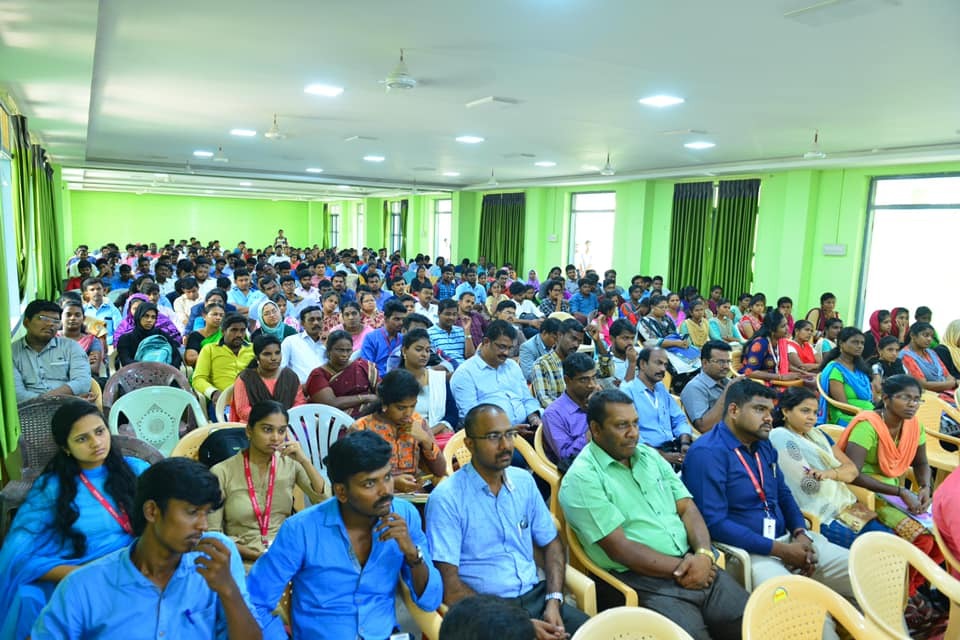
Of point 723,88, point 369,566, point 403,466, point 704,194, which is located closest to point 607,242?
point 704,194

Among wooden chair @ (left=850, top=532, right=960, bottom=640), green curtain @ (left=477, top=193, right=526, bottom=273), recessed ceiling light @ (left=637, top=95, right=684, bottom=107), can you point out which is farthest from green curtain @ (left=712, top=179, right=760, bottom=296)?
wooden chair @ (left=850, top=532, right=960, bottom=640)

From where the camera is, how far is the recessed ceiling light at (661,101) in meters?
5.88

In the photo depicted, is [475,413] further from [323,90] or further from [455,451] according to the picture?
[323,90]

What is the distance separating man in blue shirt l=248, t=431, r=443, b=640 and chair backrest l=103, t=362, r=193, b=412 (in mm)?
2776

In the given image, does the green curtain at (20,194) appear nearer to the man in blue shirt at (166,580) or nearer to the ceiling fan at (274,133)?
the ceiling fan at (274,133)

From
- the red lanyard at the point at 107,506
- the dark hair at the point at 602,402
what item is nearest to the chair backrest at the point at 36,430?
the red lanyard at the point at 107,506

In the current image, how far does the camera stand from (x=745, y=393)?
9.72 feet

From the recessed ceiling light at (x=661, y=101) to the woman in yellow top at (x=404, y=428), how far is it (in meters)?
4.18

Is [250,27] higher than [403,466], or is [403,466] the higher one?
[250,27]

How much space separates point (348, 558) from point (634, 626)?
0.92 m

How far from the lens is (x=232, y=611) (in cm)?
170

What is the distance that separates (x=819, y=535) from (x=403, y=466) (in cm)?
212

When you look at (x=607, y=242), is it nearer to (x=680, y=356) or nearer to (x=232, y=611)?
(x=680, y=356)

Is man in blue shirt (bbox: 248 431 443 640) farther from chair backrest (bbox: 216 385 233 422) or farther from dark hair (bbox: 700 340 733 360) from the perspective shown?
dark hair (bbox: 700 340 733 360)
